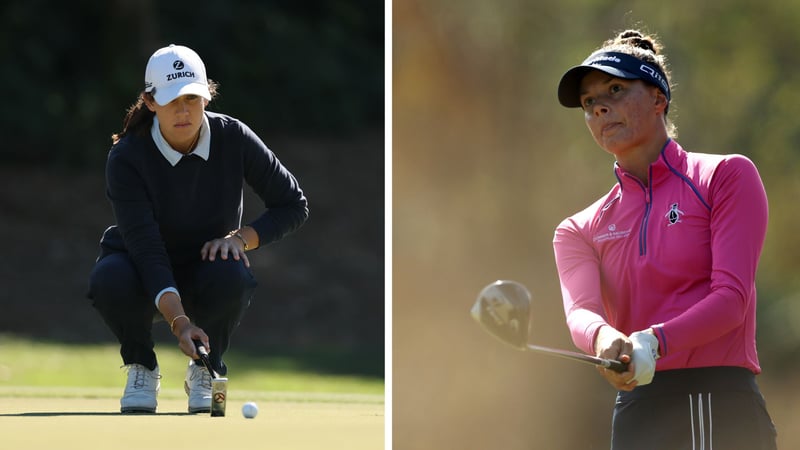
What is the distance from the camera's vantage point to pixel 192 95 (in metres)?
3.64

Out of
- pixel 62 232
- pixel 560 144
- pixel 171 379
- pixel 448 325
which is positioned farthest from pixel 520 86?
pixel 62 232

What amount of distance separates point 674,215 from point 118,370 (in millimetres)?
7011

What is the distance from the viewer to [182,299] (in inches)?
153

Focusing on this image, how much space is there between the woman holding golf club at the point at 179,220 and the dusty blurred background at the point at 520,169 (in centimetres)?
298

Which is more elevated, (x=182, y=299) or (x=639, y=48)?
(x=639, y=48)

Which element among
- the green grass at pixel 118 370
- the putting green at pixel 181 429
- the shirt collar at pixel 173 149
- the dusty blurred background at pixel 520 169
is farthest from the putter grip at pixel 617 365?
the green grass at pixel 118 370

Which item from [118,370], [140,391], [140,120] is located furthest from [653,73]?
[118,370]

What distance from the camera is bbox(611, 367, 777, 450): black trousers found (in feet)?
8.07

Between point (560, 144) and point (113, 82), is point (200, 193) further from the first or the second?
point (113, 82)

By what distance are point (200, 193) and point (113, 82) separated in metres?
8.43

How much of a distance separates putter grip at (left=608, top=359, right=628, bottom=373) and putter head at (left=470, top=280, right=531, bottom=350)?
164 millimetres

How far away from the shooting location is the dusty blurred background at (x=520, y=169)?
6.80 meters

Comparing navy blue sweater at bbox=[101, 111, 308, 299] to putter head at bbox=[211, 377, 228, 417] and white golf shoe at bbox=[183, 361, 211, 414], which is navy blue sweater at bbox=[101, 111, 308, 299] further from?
putter head at bbox=[211, 377, 228, 417]

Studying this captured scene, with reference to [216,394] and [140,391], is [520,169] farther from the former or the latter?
[216,394]
